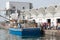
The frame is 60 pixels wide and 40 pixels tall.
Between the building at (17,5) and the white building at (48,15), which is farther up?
the building at (17,5)

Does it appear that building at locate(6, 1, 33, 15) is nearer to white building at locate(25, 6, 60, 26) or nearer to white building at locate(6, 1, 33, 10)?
white building at locate(6, 1, 33, 10)

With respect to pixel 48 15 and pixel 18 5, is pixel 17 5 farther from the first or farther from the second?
pixel 48 15

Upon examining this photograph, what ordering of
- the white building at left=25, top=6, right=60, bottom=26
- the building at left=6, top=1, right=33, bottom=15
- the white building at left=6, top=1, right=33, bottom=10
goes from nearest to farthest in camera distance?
the white building at left=25, top=6, right=60, bottom=26 → the building at left=6, top=1, right=33, bottom=15 → the white building at left=6, top=1, right=33, bottom=10

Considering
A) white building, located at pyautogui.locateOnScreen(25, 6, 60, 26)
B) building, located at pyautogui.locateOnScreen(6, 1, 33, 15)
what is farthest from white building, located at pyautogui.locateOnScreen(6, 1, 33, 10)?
white building, located at pyautogui.locateOnScreen(25, 6, 60, 26)

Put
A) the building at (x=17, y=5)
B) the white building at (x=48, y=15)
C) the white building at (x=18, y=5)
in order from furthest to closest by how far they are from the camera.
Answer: the white building at (x=18, y=5) → the building at (x=17, y=5) → the white building at (x=48, y=15)

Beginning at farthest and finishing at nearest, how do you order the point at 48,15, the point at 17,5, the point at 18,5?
the point at 18,5
the point at 17,5
the point at 48,15

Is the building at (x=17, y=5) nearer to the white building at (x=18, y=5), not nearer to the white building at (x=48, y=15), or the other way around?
the white building at (x=18, y=5)

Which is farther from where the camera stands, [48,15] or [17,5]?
[17,5]

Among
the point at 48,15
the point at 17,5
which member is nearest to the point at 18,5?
the point at 17,5

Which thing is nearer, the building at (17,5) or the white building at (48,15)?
the white building at (48,15)

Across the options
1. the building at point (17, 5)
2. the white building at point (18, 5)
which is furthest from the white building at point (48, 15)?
the white building at point (18, 5)

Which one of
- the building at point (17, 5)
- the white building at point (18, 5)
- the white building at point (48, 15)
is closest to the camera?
the white building at point (48, 15)

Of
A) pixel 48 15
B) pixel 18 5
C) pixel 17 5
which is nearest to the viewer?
pixel 48 15

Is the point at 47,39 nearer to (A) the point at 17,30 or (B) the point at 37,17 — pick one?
(A) the point at 17,30
